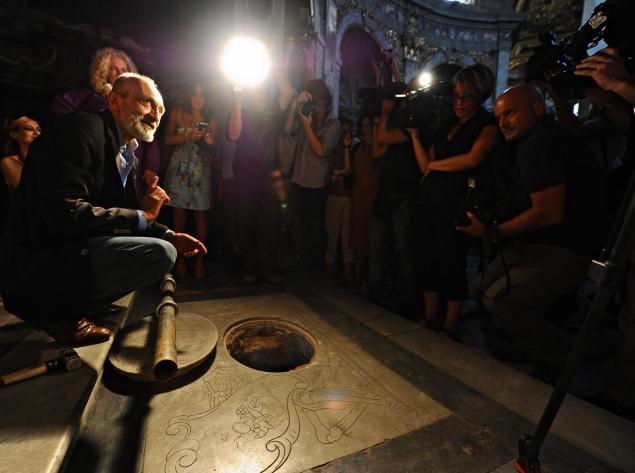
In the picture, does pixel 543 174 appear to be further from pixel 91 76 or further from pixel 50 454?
pixel 91 76

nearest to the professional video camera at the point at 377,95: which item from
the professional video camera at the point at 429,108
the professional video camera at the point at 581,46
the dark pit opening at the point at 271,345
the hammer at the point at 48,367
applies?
the professional video camera at the point at 429,108

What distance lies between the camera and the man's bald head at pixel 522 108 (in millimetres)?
2432

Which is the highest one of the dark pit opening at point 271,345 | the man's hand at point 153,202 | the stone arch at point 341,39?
the stone arch at point 341,39

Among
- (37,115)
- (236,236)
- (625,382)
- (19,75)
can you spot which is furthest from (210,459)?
(19,75)

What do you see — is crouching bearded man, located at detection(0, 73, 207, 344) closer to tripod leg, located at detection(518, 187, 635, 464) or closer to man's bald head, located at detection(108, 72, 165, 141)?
man's bald head, located at detection(108, 72, 165, 141)

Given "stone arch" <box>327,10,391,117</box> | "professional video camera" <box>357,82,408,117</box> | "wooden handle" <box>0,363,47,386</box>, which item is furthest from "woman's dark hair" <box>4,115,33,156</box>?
"stone arch" <box>327,10,391,117</box>

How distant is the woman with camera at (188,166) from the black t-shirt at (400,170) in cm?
237

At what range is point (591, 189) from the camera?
2262mm

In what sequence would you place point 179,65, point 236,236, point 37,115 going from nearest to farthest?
point 37,115
point 236,236
point 179,65

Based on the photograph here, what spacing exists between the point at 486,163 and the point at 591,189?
0.79 metres

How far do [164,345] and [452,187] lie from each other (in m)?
2.74

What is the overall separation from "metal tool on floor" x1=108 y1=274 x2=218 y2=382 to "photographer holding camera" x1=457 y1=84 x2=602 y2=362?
2376 millimetres

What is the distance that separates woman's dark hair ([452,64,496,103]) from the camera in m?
2.70

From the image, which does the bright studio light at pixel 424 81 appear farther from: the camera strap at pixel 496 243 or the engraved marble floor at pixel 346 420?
the engraved marble floor at pixel 346 420
